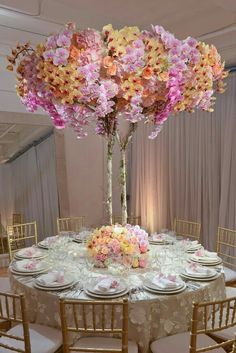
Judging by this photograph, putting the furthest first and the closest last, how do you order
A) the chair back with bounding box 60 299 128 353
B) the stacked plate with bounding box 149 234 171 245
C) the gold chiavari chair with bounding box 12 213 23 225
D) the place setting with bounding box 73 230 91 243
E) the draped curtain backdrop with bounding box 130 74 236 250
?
the gold chiavari chair with bounding box 12 213 23 225, the draped curtain backdrop with bounding box 130 74 236 250, the place setting with bounding box 73 230 91 243, the stacked plate with bounding box 149 234 171 245, the chair back with bounding box 60 299 128 353

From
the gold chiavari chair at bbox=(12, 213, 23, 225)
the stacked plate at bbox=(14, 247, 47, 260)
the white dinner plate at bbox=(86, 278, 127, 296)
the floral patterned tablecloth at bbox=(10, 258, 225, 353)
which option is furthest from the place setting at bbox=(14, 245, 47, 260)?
the gold chiavari chair at bbox=(12, 213, 23, 225)

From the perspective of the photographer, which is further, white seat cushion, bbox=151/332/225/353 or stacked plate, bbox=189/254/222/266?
stacked plate, bbox=189/254/222/266

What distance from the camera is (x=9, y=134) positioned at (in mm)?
4855

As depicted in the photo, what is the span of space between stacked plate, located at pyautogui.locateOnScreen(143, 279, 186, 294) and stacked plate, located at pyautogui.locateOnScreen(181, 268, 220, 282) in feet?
0.55

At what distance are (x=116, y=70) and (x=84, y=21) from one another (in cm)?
228

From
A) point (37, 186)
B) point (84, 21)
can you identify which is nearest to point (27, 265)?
point (37, 186)

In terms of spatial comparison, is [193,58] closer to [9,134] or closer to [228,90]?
[228,90]

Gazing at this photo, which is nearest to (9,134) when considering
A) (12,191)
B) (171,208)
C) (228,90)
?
(12,191)

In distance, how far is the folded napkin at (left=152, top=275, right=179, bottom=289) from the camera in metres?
2.31

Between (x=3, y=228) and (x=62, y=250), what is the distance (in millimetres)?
1961

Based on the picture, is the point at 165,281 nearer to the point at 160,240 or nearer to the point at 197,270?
the point at 197,270

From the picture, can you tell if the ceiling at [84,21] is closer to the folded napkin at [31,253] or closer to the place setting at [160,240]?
the folded napkin at [31,253]

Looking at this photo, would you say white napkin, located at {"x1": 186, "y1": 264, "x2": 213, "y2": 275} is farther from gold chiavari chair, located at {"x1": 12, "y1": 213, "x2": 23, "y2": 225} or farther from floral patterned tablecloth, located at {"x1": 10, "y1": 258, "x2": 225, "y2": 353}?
gold chiavari chair, located at {"x1": 12, "y1": 213, "x2": 23, "y2": 225}

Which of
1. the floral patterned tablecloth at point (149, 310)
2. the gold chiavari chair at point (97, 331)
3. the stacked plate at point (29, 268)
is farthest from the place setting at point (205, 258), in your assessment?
the stacked plate at point (29, 268)
